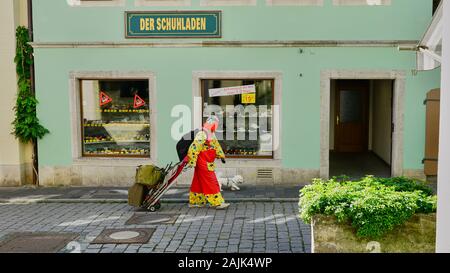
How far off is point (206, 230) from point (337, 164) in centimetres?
732

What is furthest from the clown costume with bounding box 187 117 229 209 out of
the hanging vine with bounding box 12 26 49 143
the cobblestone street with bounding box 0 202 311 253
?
the hanging vine with bounding box 12 26 49 143

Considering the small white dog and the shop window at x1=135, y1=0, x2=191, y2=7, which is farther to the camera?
the shop window at x1=135, y1=0, x2=191, y2=7

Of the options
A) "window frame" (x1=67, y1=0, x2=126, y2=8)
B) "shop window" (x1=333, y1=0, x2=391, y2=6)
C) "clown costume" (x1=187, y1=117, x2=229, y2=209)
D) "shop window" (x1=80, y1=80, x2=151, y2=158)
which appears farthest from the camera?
"shop window" (x1=80, y1=80, x2=151, y2=158)

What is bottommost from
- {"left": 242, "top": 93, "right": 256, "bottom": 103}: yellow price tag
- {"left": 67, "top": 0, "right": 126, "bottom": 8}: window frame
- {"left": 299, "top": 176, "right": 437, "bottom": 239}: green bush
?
{"left": 299, "top": 176, "right": 437, "bottom": 239}: green bush

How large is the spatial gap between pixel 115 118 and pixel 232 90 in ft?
10.5

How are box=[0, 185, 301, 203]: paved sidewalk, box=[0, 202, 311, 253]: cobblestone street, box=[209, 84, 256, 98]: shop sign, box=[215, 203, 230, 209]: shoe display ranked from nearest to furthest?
box=[0, 202, 311, 253]: cobblestone street → box=[215, 203, 230, 209]: shoe display → box=[0, 185, 301, 203]: paved sidewalk → box=[209, 84, 256, 98]: shop sign

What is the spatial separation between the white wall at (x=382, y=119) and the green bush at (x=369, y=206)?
7.45 metres

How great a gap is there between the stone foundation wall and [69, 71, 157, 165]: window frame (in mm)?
6962

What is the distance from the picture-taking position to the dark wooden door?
16234mm

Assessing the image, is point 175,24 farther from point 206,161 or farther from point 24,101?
point 24,101

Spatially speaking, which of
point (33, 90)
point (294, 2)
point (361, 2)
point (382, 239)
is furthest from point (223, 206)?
point (33, 90)

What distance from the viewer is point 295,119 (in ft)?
36.5

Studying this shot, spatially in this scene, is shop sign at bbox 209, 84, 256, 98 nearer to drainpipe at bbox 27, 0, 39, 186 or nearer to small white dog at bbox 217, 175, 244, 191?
small white dog at bbox 217, 175, 244, 191
